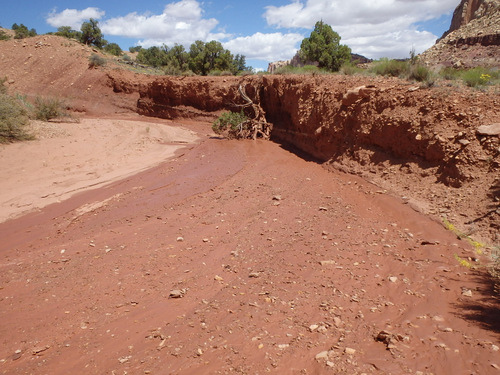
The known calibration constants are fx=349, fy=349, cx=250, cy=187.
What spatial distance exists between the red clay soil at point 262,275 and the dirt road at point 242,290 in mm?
19

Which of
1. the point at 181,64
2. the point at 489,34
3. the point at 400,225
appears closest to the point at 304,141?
the point at 400,225

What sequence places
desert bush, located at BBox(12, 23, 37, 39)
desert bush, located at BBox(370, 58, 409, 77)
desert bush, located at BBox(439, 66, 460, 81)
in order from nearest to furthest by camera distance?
1. desert bush, located at BBox(439, 66, 460, 81)
2. desert bush, located at BBox(370, 58, 409, 77)
3. desert bush, located at BBox(12, 23, 37, 39)

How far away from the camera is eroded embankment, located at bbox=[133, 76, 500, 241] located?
6.00 meters

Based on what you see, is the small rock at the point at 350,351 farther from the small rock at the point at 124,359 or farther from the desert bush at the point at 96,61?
the desert bush at the point at 96,61

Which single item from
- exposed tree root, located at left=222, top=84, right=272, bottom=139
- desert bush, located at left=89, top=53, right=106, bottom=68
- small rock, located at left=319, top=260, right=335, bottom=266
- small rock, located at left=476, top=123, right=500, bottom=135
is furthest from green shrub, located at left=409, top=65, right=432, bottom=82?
desert bush, located at left=89, top=53, right=106, bottom=68

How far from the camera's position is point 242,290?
411cm

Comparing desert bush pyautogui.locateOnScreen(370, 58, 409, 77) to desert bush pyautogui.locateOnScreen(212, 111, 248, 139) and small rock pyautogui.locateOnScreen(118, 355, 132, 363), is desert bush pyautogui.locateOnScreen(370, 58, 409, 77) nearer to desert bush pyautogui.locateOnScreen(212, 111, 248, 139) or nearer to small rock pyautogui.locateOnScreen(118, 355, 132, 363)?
desert bush pyautogui.locateOnScreen(212, 111, 248, 139)

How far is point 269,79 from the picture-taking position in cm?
1425

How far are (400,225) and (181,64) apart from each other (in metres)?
27.4

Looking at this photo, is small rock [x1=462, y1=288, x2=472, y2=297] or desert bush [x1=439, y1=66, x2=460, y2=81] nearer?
small rock [x1=462, y1=288, x2=472, y2=297]

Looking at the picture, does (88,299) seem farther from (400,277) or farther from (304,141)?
(304,141)

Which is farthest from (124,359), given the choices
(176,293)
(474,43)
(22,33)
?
(22,33)

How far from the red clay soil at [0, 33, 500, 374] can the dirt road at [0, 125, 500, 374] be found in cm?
2

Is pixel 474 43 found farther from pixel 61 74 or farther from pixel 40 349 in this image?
pixel 61 74
